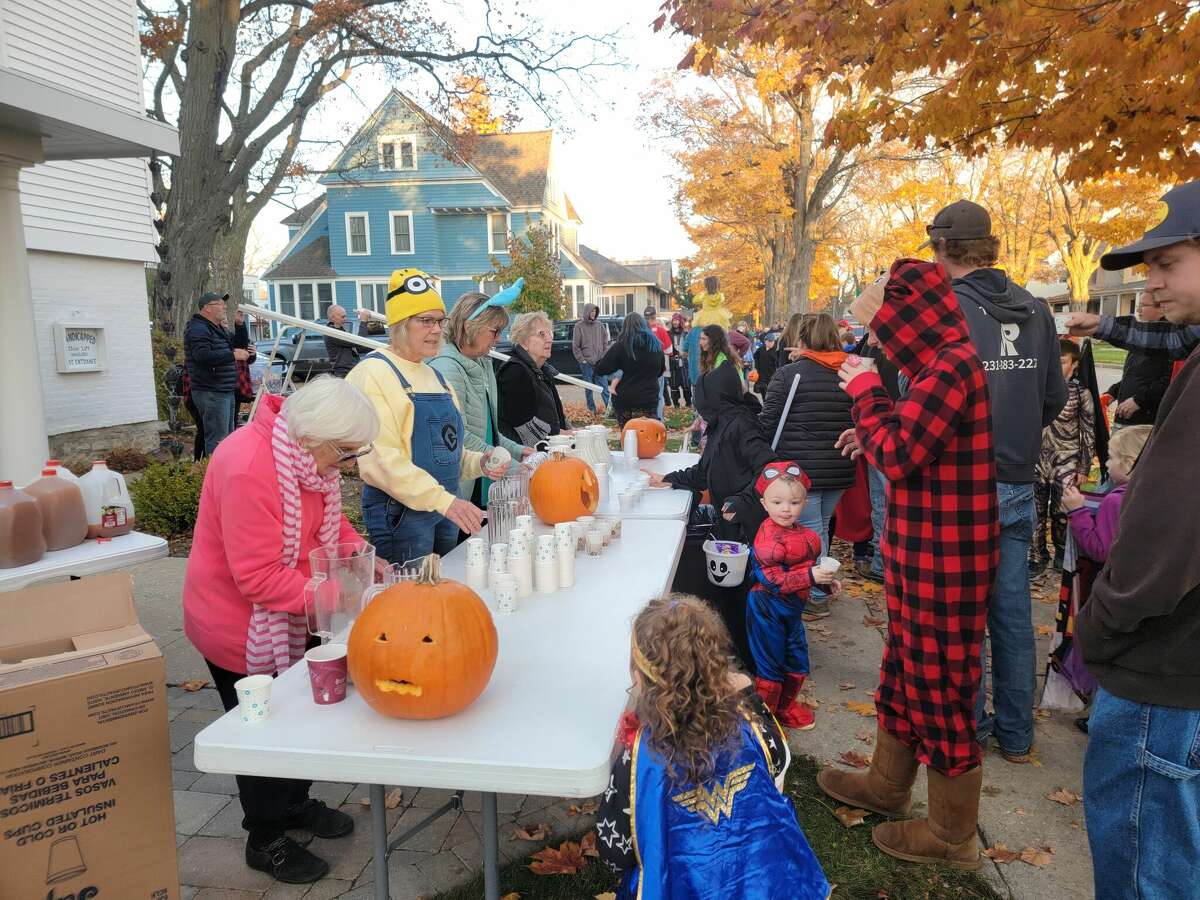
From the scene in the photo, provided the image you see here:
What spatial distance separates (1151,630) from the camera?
1856mm

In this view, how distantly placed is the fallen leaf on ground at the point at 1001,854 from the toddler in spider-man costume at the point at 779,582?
42.3 inches

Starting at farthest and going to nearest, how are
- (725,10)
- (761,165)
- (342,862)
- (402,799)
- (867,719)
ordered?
(761,165) < (725,10) < (867,719) < (402,799) < (342,862)

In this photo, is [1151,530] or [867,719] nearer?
[1151,530]

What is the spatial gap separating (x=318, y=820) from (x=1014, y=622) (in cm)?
301

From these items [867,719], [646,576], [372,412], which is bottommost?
[867,719]

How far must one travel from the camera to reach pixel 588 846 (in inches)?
117

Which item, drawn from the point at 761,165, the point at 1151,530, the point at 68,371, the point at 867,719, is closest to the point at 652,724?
the point at 1151,530

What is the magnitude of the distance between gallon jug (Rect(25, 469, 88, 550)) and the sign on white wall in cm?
920

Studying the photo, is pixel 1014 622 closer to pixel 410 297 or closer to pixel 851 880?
pixel 851 880

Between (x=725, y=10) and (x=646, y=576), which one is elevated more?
(x=725, y=10)

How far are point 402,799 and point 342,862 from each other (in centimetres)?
45

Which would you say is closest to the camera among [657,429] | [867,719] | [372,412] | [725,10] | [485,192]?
[372,412]

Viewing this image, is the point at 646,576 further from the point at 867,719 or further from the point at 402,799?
the point at 867,719

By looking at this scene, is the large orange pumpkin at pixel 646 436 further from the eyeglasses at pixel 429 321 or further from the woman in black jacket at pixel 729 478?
the eyeglasses at pixel 429 321
